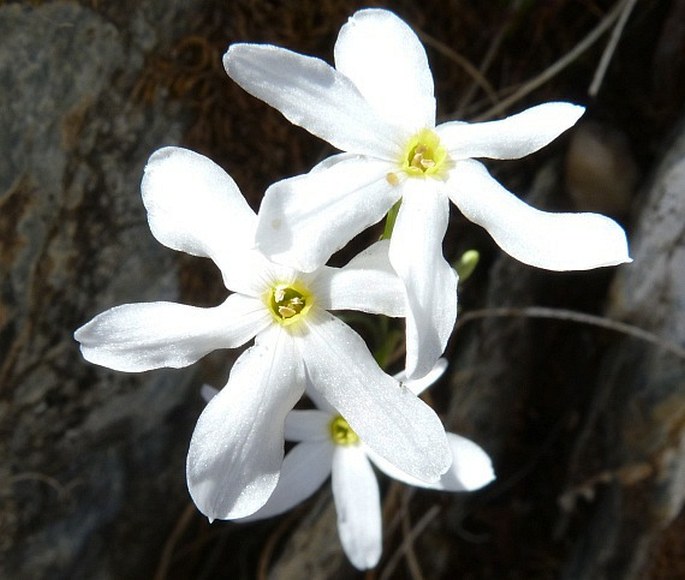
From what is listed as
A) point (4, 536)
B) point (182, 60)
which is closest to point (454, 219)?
point (182, 60)

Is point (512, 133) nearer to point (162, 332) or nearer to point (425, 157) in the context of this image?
point (425, 157)

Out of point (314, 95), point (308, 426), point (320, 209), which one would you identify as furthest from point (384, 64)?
point (308, 426)

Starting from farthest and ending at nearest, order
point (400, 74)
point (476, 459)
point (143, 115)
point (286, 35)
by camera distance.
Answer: point (286, 35) → point (143, 115) → point (476, 459) → point (400, 74)

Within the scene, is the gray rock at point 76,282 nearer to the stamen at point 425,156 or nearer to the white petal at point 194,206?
the white petal at point 194,206

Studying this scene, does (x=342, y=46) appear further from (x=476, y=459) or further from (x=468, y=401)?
(x=468, y=401)

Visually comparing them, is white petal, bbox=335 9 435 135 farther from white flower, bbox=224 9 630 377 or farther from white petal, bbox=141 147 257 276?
white petal, bbox=141 147 257 276

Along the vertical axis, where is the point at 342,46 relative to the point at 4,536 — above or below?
above
